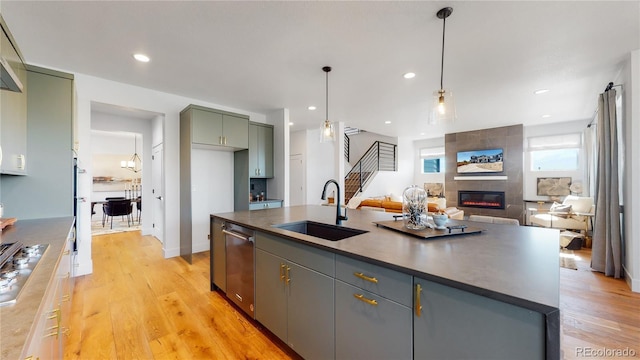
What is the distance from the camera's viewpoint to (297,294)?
1682mm

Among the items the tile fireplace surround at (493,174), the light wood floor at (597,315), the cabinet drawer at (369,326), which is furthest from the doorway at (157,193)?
the tile fireplace surround at (493,174)

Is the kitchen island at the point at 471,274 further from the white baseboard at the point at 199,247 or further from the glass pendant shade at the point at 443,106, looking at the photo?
the white baseboard at the point at 199,247

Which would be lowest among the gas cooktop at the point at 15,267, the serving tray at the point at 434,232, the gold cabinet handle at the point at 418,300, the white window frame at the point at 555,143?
the gold cabinet handle at the point at 418,300

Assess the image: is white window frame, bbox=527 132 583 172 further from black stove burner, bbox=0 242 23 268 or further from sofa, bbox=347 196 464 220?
black stove burner, bbox=0 242 23 268

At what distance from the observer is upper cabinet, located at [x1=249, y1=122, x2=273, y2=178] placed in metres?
4.65

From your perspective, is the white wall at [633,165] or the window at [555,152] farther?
the window at [555,152]

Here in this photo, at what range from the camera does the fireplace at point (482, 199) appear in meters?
7.06

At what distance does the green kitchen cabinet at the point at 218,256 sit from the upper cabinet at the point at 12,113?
60.2 inches

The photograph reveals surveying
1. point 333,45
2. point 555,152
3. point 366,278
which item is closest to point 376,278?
point 366,278

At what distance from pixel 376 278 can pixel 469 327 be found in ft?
1.33

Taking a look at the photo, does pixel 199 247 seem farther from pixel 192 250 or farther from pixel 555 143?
pixel 555 143

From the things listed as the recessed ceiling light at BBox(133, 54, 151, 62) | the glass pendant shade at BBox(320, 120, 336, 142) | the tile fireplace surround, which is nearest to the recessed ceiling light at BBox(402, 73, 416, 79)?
→ the glass pendant shade at BBox(320, 120, 336, 142)

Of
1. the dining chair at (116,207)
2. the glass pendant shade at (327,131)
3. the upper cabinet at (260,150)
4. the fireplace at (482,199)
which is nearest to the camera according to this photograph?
the glass pendant shade at (327,131)

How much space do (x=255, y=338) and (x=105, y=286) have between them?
2.20 m
